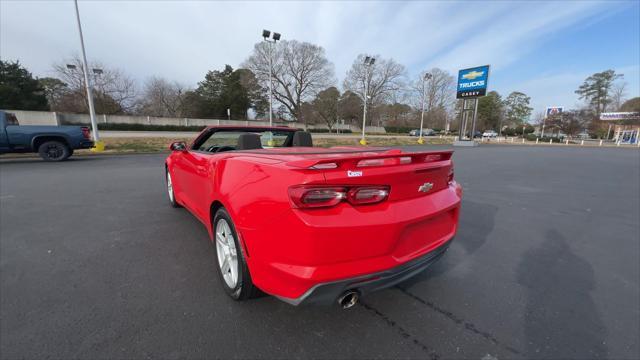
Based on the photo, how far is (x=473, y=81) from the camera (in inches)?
1278

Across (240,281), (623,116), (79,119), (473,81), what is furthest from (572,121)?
(79,119)

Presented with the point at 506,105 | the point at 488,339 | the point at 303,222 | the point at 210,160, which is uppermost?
the point at 506,105

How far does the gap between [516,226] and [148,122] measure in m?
38.1

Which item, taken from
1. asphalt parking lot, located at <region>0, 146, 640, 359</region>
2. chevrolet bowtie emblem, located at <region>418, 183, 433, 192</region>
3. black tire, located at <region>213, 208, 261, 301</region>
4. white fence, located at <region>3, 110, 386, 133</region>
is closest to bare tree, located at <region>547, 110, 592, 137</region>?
white fence, located at <region>3, 110, 386, 133</region>

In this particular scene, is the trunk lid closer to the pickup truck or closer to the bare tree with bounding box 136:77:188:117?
the pickup truck

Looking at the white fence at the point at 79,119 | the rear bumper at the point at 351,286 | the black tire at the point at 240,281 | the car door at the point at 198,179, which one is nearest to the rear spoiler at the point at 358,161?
the rear bumper at the point at 351,286

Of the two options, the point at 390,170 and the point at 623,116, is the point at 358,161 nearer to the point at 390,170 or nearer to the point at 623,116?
the point at 390,170

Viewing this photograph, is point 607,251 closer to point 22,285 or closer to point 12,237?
point 22,285

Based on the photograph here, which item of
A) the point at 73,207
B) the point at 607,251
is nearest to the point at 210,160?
the point at 73,207

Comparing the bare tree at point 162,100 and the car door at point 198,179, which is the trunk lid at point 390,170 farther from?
the bare tree at point 162,100

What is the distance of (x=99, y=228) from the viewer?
3.49m

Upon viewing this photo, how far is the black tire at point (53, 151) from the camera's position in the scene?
30.1 ft

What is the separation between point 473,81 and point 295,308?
38.2 meters

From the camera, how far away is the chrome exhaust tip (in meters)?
1.50
